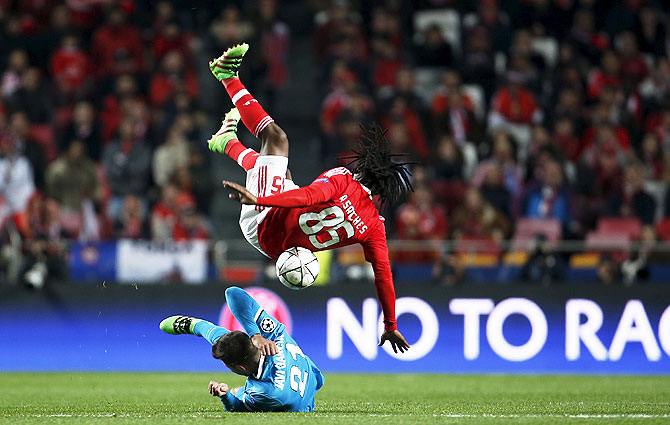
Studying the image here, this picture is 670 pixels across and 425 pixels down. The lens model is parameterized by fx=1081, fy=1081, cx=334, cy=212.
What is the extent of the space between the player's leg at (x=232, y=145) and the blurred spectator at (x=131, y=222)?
5.52m

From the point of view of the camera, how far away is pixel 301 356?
317 inches

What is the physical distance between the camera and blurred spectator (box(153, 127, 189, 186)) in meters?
15.5

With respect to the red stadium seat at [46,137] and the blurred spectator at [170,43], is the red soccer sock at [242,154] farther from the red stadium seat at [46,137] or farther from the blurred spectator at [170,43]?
the blurred spectator at [170,43]

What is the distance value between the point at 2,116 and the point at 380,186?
9.10 m

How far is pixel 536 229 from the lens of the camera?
14.3 meters

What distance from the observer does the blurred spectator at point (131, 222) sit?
14508 millimetres

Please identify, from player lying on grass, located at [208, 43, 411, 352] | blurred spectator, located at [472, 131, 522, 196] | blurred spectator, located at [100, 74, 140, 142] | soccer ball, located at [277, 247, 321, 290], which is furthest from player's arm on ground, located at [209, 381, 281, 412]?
blurred spectator, located at [100, 74, 140, 142]

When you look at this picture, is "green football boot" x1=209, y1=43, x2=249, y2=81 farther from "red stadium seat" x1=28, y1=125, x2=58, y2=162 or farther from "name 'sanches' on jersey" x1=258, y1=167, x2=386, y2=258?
"red stadium seat" x1=28, y1=125, x2=58, y2=162

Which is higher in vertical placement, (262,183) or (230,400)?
(262,183)

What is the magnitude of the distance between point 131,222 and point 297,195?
759 cm

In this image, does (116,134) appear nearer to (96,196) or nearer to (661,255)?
(96,196)

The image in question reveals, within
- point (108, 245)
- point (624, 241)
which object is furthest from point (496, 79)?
point (108, 245)

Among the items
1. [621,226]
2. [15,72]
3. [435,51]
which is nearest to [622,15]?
[435,51]

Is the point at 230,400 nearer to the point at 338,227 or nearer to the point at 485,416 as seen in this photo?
the point at 338,227
